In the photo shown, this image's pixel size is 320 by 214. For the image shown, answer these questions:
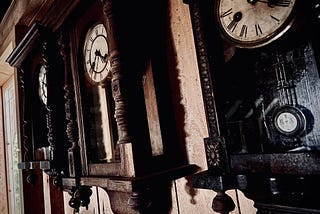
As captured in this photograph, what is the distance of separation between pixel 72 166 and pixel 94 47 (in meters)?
0.47

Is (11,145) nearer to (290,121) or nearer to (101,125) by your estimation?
(101,125)

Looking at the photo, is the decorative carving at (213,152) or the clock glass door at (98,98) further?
the clock glass door at (98,98)

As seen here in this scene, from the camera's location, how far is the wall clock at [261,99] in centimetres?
54

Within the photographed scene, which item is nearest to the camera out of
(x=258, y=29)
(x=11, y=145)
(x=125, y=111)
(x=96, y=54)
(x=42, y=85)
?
(x=258, y=29)

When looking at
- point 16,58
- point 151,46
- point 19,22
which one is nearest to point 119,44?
point 151,46

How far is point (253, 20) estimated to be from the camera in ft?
2.03

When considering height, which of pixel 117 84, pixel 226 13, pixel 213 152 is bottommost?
pixel 213 152

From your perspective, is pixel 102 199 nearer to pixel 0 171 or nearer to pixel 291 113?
pixel 291 113

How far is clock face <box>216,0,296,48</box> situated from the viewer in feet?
1.84

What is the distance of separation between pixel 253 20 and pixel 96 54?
57 centimetres

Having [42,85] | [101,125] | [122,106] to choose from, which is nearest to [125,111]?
[122,106]

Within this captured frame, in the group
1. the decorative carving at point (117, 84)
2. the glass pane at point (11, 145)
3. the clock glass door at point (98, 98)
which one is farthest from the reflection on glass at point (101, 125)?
the glass pane at point (11, 145)

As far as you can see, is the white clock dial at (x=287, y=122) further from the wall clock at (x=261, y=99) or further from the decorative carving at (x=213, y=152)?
the decorative carving at (x=213, y=152)

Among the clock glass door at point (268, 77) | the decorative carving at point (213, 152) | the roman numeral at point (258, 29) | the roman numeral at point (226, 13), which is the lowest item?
the decorative carving at point (213, 152)
